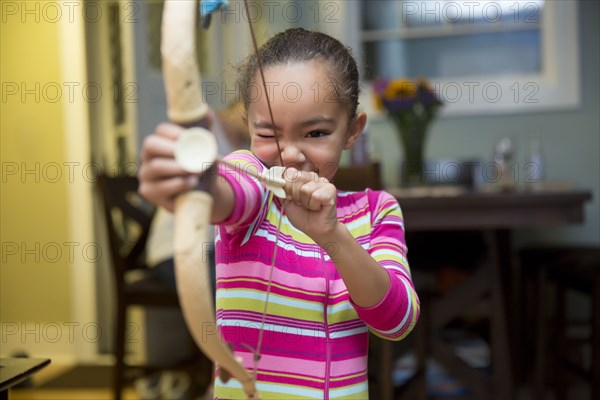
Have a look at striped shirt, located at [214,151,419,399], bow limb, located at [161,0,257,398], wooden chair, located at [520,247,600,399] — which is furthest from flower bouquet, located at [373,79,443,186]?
bow limb, located at [161,0,257,398]

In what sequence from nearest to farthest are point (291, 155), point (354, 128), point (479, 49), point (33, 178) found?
point (291, 155), point (354, 128), point (479, 49), point (33, 178)

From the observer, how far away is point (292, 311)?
0.77m

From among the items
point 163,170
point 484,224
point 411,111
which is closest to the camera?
point 163,170

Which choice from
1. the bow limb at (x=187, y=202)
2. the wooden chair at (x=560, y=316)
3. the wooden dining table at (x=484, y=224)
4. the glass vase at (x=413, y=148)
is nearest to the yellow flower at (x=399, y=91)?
the glass vase at (x=413, y=148)

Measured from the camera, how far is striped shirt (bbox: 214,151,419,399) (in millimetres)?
762

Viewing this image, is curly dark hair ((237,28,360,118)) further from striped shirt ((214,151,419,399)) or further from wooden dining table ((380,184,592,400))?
wooden dining table ((380,184,592,400))

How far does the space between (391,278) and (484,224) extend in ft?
4.66

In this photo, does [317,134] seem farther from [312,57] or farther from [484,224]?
[484,224]

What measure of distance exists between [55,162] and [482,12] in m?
2.04

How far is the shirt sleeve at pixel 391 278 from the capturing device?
720mm

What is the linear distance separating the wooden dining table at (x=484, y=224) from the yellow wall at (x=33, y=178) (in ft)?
5.66

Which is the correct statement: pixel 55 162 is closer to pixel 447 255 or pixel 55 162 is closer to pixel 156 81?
pixel 156 81

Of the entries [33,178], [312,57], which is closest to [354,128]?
[312,57]

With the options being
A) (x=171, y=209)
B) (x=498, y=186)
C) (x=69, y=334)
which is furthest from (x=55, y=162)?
(x=171, y=209)
